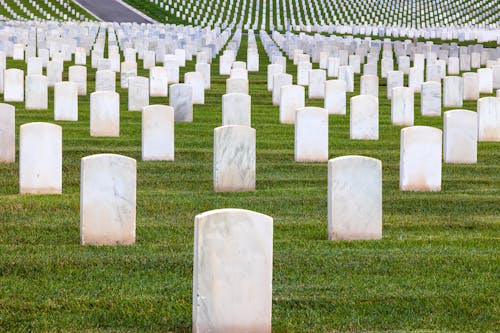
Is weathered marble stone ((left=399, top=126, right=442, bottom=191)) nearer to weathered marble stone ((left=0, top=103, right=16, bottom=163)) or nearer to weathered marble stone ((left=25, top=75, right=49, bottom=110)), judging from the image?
weathered marble stone ((left=0, top=103, right=16, bottom=163))

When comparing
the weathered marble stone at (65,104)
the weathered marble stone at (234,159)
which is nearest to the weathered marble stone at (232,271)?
the weathered marble stone at (234,159)

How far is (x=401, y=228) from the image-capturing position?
1274 centimetres

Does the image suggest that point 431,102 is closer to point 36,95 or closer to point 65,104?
point 65,104

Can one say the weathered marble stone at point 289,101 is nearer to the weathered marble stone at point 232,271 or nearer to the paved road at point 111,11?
the weathered marble stone at point 232,271

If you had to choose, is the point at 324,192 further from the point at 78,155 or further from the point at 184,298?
the point at 184,298

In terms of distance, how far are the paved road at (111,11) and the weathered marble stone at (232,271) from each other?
177 feet

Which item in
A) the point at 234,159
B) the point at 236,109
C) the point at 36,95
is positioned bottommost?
the point at 234,159

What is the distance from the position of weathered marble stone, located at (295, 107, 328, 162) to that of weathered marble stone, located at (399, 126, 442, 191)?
247 cm

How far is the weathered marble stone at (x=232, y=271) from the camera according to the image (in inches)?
338

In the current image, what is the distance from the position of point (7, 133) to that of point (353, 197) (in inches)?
229

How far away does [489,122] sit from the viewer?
19938mm

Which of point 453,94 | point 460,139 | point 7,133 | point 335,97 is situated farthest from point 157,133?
point 453,94

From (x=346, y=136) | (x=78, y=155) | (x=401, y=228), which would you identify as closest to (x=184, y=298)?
(x=401, y=228)

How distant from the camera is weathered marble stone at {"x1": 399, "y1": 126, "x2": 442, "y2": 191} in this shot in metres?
14.5
